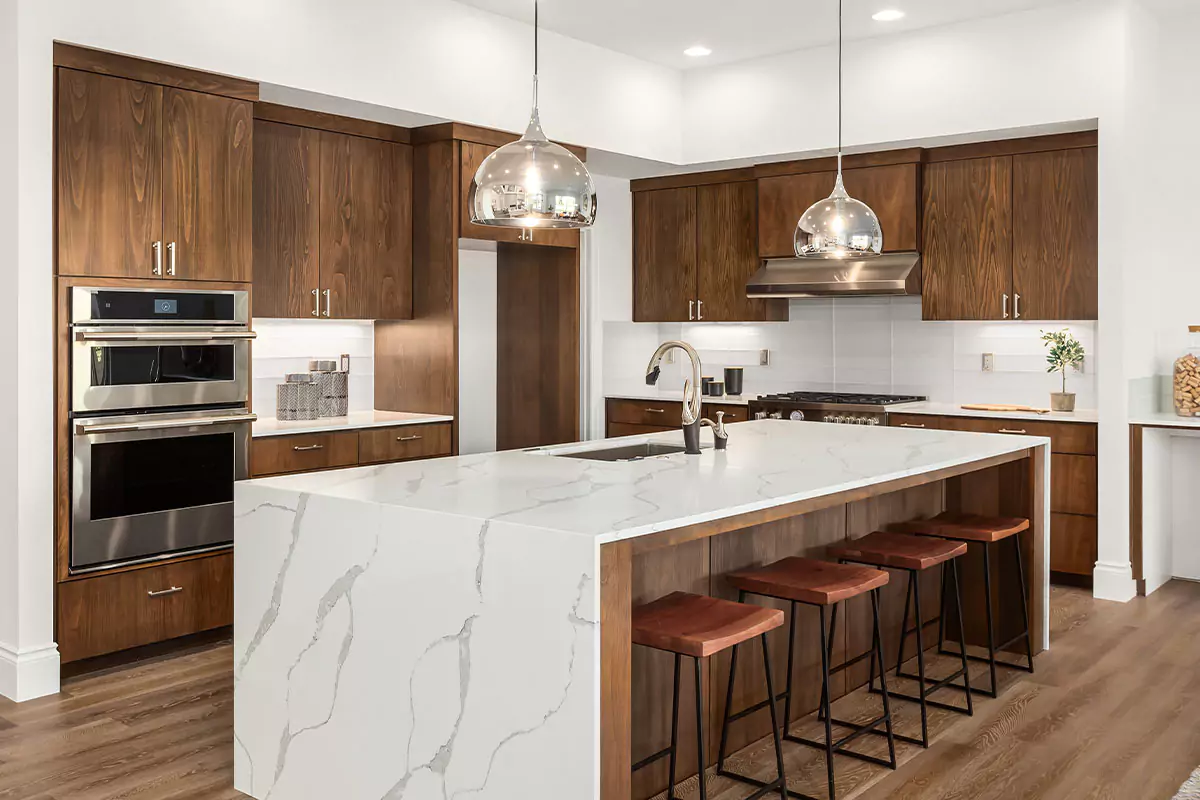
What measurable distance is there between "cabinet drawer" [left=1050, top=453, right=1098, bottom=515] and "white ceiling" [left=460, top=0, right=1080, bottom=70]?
2235 mm

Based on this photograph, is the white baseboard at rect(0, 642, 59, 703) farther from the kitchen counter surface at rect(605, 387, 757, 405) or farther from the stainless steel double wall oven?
the kitchen counter surface at rect(605, 387, 757, 405)

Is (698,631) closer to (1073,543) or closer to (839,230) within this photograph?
(839,230)

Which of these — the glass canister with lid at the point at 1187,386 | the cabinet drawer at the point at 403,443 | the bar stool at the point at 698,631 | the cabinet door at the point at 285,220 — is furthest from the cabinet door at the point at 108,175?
the glass canister with lid at the point at 1187,386

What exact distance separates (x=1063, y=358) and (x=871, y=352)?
121 centimetres

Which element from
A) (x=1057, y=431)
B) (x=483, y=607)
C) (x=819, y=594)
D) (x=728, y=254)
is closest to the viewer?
(x=483, y=607)

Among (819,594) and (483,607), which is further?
(819,594)

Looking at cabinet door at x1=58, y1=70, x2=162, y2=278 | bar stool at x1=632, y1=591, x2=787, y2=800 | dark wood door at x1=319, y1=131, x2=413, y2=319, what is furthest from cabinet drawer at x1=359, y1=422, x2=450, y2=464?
bar stool at x1=632, y1=591, x2=787, y2=800

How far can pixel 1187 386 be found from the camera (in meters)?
5.40

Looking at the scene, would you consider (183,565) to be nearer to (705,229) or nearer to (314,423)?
(314,423)

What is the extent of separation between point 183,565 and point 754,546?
2.36 m

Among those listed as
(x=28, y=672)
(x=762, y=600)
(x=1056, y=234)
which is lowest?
(x=28, y=672)

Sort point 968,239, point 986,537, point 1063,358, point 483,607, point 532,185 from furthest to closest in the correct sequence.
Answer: point 968,239 → point 1063,358 → point 986,537 → point 532,185 → point 483,607

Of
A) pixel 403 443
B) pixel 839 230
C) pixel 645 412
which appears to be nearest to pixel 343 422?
pixel 403 443

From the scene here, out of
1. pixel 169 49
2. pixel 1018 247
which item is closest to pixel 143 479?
pixel 169 49
